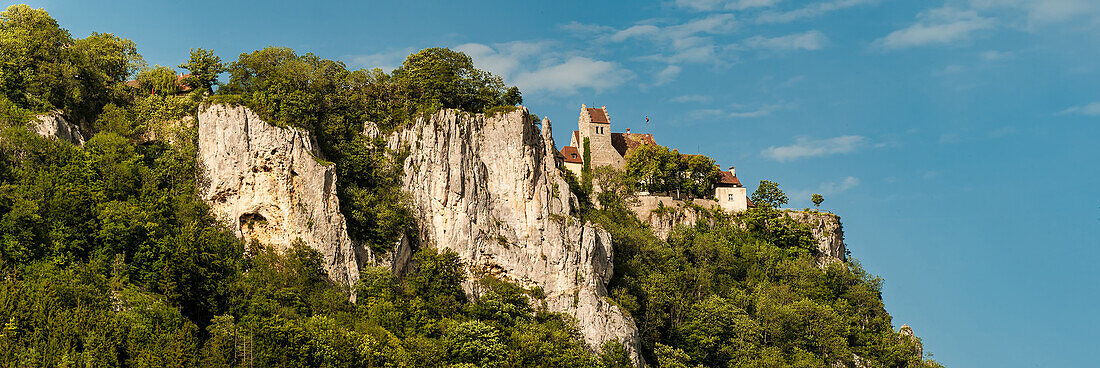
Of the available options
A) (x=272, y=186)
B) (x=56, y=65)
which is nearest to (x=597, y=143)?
(x=272, y=186)

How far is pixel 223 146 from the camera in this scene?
92812mm

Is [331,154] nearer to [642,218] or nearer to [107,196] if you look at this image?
[107,196]

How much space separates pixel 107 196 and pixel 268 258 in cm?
1112

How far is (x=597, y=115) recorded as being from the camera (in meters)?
127

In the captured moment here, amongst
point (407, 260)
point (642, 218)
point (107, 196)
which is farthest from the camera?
point (642, 218)

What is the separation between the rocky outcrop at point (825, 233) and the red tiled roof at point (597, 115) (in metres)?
19.4

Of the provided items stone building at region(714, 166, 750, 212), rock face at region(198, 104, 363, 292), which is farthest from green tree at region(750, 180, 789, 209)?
rock face at region(198, 104, 363, 292)

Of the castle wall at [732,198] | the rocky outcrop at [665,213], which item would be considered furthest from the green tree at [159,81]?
the castle wall at [732,198]

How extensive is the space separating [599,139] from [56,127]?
1977 inches

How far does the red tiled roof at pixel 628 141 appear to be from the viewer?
12716 centimetres

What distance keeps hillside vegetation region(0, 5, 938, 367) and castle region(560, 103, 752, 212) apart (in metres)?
3.61

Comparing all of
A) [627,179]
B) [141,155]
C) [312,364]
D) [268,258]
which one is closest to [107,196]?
[141,155]

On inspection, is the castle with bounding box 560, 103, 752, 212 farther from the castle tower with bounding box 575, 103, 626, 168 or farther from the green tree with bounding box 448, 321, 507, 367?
the green tree with bounding box 448, 321, 507, 367

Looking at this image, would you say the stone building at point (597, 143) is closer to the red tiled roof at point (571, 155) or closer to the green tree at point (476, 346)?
the red tiled roof at point (571, 155)
